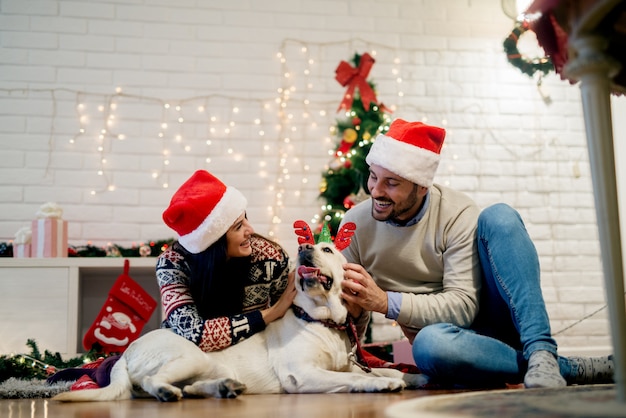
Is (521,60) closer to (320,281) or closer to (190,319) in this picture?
(320,281)

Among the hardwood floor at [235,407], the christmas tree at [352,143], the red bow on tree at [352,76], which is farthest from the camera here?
the red bow on tree at [352,76]

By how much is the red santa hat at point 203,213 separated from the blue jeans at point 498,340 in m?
0.68

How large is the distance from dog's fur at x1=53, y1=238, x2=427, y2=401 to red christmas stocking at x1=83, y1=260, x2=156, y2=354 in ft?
3.85

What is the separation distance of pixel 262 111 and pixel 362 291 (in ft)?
8.40

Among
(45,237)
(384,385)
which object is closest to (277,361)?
(384,385)

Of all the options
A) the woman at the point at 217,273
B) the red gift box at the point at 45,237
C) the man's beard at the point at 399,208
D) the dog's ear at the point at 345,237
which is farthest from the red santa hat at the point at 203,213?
the red gift box at the point at 45,237

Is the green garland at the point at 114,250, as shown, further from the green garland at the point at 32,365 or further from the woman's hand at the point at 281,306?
the woman's hand at the point at 281,306

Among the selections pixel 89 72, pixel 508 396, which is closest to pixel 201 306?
pixel 508 396

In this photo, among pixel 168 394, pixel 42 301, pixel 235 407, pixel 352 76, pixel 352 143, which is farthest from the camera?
pixel 352 76

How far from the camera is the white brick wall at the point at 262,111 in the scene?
3975 millimetres

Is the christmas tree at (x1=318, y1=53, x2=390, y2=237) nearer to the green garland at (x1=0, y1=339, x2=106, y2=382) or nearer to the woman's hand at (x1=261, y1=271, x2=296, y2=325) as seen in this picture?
the green garland at (x1=0, y1=339, x2=106, y2=382)

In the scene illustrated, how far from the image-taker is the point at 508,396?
2.90ft

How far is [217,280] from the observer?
6.55ft

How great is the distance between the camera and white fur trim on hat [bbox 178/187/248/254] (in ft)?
6.48
